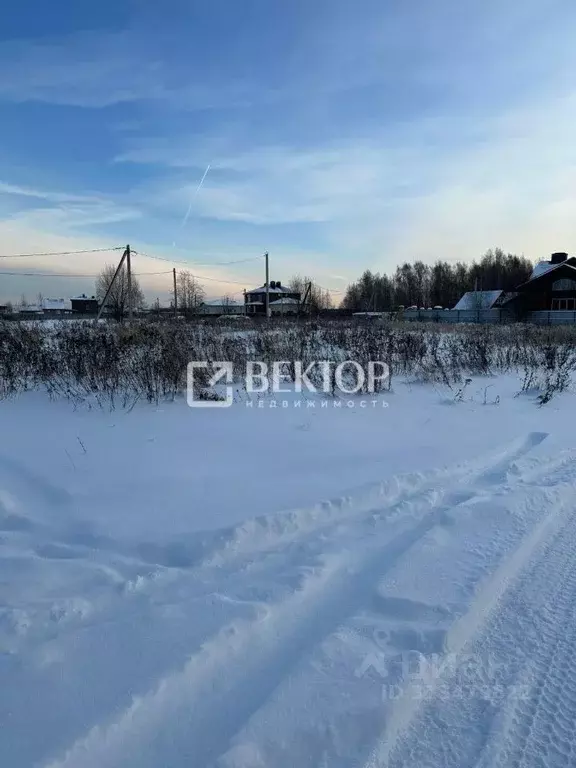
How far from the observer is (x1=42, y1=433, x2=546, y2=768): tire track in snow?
1560 millimetres

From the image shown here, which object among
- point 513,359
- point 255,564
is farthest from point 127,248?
point 255,564

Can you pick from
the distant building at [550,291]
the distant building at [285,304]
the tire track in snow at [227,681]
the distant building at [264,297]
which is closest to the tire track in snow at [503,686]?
the tire track in snow at [227,681]

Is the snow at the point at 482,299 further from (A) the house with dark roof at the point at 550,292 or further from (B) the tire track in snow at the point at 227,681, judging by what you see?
(B) the tire track in snow at the point at 227,681

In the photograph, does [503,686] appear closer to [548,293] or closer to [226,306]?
[548,293]

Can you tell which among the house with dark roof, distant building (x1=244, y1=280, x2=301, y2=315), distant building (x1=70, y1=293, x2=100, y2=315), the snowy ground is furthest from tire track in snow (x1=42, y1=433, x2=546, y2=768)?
distant building (x1=70, y1=293, x2=100, y2=315)

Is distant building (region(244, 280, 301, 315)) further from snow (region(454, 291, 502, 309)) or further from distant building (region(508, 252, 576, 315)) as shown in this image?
distant building (region(508, 252, 576, 315))

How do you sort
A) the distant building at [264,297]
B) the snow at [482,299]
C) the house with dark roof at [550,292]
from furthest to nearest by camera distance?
the distant building at [264,297]
the snow at [482,299]
the house with dark roof at [550,292]

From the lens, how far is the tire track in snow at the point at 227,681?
156cm

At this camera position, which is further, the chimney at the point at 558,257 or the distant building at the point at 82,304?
the distant building at the point at 82,304

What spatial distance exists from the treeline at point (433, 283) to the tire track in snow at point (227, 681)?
62.1 metres

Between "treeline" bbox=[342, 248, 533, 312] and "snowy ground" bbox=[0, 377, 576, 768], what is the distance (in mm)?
60807

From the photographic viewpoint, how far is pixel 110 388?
6.35 metres

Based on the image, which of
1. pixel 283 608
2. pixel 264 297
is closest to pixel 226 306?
pixel 264 297

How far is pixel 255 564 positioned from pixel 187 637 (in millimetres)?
673
